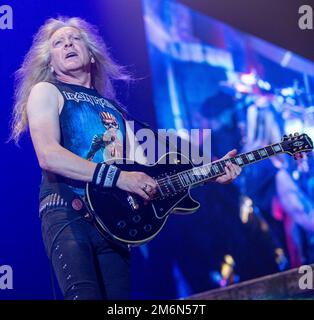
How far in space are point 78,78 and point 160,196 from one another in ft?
2.52

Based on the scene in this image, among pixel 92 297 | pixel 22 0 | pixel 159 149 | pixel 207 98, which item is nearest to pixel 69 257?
pixel 92 297

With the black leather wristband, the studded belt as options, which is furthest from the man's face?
the studded belt

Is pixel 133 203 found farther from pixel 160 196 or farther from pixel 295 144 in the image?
pixel 295 144

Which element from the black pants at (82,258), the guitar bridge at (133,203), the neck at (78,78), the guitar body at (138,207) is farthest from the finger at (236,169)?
the neck at (78,78)

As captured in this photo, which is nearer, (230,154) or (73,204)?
(73,204)

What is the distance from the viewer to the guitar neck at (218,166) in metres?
2.96

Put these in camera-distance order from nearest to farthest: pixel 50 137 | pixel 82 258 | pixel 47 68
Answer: pixel 82 258, pixel 50 137, pixel 47 68

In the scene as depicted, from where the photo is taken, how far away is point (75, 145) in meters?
2.85

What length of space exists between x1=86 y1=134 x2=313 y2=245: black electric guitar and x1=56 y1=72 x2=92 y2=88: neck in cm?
51

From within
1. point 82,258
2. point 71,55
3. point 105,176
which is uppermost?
point 71,55

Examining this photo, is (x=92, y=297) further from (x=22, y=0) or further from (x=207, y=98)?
(x=22, y=0)

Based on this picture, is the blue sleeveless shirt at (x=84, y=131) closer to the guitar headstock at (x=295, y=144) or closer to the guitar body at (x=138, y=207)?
the guitar body at (x=138, y=207)

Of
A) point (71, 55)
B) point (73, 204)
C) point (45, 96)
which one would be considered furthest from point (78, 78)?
point (73, 204)
